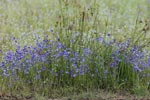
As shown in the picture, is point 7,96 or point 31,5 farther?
point 31,5

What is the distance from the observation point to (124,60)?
18.1 ft

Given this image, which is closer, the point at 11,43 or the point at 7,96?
the point at 7,96

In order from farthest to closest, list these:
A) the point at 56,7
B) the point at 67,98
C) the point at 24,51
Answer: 1. the point at 56,7
2. the point at 24,51
3. the point at 67,98

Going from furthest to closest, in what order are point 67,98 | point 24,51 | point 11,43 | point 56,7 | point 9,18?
1. point 56,7
2. point 9,18
3. point 11,43
4. point 24,51
5. point 67,98

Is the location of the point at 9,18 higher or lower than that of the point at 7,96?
higher

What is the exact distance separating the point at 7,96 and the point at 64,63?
0.85 meters

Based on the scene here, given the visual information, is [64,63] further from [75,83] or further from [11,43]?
[11,43]

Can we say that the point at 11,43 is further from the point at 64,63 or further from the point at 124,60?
the point at 124,60

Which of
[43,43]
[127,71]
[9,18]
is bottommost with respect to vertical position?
[127,71]

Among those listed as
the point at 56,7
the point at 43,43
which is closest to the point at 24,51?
the point at 43,43

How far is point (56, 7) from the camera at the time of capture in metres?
11.0

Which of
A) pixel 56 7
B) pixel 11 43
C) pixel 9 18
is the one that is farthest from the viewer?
pixel 56 7

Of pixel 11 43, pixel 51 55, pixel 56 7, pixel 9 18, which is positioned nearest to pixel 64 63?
pixel 51 55

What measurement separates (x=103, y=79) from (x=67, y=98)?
2.07ft
